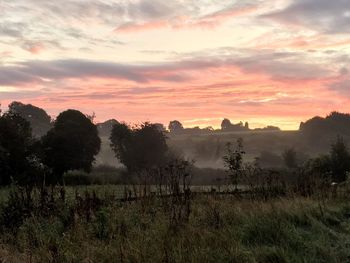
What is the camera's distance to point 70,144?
36.5 meters

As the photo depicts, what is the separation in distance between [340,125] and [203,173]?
247 ft

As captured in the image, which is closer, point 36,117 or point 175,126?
point 36,117

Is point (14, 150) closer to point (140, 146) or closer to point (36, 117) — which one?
point (140, 146)

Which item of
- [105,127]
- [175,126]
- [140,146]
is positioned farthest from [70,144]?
[175,126]

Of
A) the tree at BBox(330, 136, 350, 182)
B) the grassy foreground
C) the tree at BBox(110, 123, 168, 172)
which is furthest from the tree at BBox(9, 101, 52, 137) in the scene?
the grassy foreground

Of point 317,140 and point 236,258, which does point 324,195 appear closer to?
point 236,258

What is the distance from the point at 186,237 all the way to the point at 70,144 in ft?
98.8

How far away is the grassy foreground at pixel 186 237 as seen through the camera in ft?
22.0

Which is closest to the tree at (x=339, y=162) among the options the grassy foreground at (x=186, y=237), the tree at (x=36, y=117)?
the grassy foreground at (x=186, y=237)

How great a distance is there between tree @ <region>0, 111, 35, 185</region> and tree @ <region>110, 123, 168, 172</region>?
53.8 feet

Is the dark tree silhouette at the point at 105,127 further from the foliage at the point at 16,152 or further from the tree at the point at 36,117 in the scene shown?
the foliage at the point at 16,152

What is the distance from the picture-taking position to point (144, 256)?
6496mm

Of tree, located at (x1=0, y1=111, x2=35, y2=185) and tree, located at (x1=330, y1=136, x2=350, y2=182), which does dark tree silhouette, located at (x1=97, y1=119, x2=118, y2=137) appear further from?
tree, located at (x1=330, y1=136, x2=350, y2=182)

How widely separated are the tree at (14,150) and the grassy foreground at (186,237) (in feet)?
63.5
